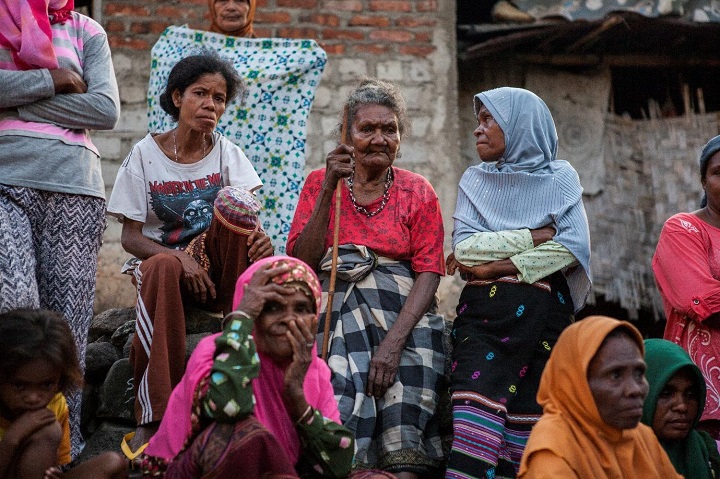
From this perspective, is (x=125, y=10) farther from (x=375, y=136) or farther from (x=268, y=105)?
(x=375, y=136)

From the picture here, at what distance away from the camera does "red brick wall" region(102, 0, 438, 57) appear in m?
8.22

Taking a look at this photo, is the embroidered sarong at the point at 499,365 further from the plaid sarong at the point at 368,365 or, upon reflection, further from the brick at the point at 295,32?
the brick at the point at 295,32

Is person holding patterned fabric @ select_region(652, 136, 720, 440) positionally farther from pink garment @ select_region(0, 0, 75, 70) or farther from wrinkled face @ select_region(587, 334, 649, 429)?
pink garment @ select_region(0, 0, 75, 70)

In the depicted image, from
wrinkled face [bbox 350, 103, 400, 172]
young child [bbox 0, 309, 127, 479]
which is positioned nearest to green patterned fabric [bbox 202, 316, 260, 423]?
young child [bbox 0, 309, 127, 479]

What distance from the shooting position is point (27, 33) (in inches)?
188

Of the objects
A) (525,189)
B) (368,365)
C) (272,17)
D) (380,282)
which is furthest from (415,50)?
(368,365)

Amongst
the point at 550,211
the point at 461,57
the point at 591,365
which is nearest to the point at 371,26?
the point at 461,57

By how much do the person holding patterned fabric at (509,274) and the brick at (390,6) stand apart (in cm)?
316

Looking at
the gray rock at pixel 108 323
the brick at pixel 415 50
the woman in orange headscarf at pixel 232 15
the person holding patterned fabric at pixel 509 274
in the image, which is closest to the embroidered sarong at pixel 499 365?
the person holding patterned fabric at pixel 509 274

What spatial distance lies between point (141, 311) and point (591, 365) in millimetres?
2047

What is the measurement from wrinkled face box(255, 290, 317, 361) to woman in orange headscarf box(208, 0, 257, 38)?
2.96 m

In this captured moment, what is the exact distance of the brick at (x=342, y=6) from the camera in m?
8.34

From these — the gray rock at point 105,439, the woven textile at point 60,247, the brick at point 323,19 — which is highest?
the brick at point 323,19

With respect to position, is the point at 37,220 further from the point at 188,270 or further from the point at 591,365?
the point at 591,365
